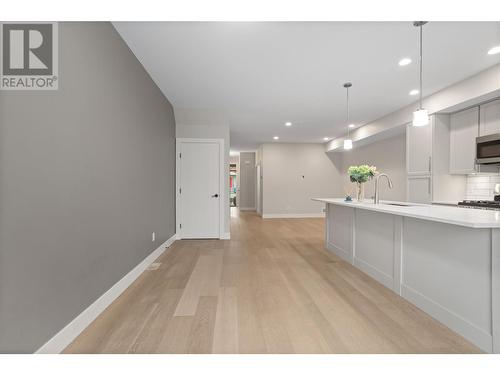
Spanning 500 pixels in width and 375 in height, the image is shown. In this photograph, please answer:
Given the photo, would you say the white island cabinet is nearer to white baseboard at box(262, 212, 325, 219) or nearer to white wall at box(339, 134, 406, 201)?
white wall at box(339, 134, 406, 201)

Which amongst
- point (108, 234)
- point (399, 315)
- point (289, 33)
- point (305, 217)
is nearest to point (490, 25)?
point (289, 33)

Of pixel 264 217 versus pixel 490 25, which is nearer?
pixel 490 25

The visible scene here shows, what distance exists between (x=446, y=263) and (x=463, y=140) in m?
3.15

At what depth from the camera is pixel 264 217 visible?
925 centimetres

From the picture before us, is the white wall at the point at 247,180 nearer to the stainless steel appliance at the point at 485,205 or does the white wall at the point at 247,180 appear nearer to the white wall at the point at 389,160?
the white wall at the point at 389,160

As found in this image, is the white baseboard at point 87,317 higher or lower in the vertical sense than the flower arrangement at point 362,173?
lower

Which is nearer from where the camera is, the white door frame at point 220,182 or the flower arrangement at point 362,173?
the flower arrangement at point 362,173

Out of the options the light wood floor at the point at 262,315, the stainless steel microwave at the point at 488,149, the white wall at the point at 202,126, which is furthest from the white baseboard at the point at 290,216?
the stainless steel microwave at the point at 488,149

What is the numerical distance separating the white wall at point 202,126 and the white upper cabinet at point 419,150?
3653mm

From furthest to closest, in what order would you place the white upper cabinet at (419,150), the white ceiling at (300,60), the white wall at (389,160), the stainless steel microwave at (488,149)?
1. the white wall at (389,160)
2. the white upper cabinet at (419,150)
3. the stainless steel microwave at (488,149)
4. the white ceiling at (300,60)

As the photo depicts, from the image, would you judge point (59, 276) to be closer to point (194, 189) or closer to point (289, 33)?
point (289, 33)

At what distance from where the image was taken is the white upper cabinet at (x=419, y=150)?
4.52 metres
